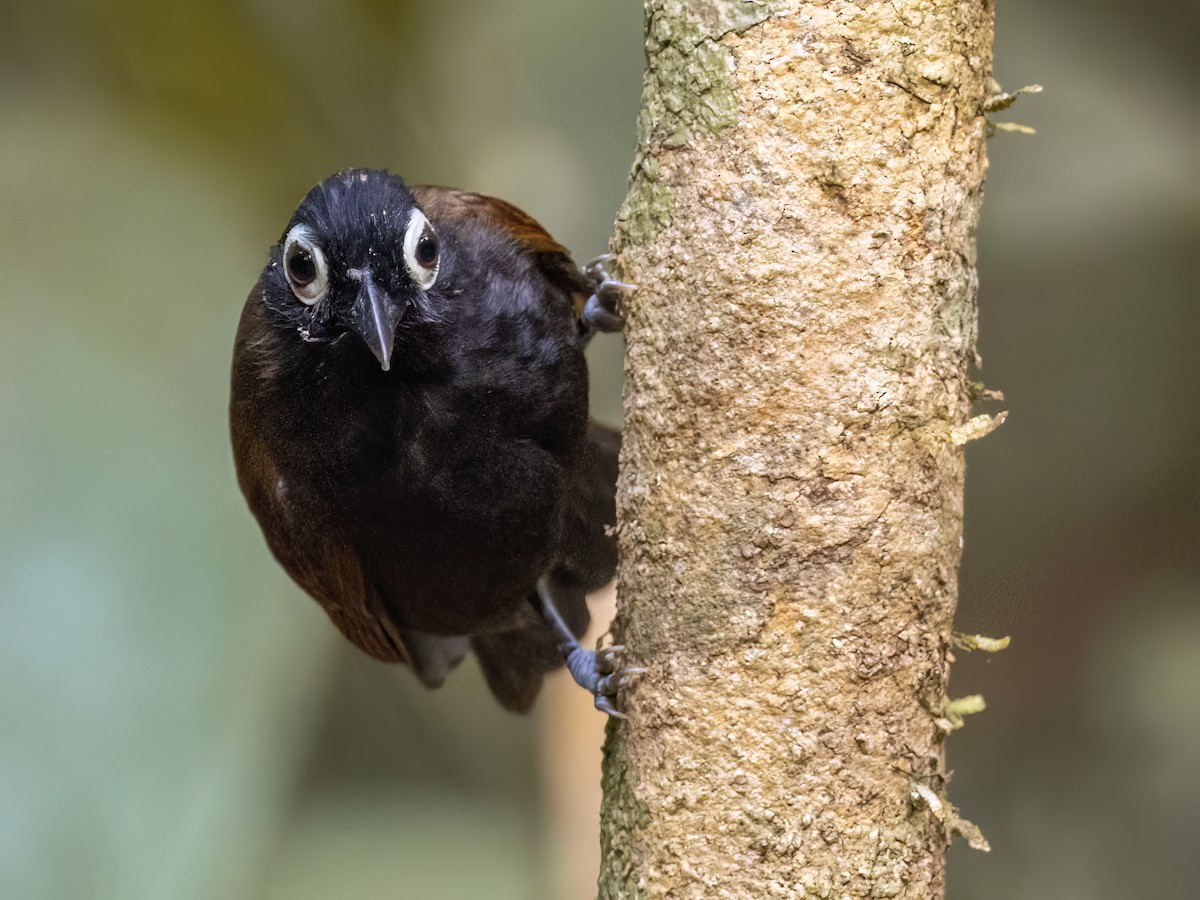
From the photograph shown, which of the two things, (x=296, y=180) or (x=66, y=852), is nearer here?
(x=66, y=852)

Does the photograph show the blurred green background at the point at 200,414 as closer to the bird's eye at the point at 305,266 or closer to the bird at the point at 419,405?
the bird at the point at 419,405

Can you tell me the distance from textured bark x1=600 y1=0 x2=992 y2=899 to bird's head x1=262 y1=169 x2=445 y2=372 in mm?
531

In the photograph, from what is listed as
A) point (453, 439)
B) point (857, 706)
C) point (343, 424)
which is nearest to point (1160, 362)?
point (857, 706)

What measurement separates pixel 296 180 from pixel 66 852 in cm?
220

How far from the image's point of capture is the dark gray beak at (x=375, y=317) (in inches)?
66.6

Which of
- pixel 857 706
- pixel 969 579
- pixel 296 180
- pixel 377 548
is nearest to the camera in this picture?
pixel 857 706

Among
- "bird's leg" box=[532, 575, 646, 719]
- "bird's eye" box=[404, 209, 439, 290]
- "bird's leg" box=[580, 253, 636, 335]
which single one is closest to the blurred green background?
"bird's leg" box=[532, 575, 646, 719]

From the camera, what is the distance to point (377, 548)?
2131 millimetres

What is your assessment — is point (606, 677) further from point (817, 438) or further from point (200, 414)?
point (200, 414)

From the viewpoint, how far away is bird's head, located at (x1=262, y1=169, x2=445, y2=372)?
1.78 metres

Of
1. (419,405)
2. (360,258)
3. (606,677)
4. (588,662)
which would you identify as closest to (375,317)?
(360,258)

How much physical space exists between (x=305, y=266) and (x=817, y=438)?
901 mm

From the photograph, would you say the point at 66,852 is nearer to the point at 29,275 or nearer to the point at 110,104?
the point at 29,275

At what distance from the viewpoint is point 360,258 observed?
1788mm
